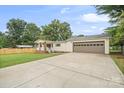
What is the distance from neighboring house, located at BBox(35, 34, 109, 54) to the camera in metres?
18.5

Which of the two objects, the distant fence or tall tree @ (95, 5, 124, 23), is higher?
tall tree @ (95, 5, 124, 23)

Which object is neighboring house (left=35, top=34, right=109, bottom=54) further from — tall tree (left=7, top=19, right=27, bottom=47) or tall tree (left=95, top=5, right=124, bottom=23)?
tall tree (left=7, top=19, right=27, bottom=47)

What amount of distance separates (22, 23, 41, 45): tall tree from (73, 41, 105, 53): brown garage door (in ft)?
18.0

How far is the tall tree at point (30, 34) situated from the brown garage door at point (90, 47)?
5488 mm

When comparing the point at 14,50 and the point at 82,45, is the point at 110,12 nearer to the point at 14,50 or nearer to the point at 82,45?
the point at 82,45

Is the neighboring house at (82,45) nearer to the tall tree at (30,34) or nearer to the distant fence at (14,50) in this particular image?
the tall tree at (30,34)

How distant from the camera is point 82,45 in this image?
20547mm

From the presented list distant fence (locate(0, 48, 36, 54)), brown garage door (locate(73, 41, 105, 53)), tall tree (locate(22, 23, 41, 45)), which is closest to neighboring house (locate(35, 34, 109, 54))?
brown garage door (locate(73, 41, 105, 53))

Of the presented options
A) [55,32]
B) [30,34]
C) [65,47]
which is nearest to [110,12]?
[65,47]

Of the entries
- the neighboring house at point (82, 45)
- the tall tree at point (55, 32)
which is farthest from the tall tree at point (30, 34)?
the tall tree at point (55, 32)

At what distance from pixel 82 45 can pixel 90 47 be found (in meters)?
1.28

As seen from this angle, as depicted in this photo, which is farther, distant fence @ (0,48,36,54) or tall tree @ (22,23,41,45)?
tall tree @ (22,23,41,45)
